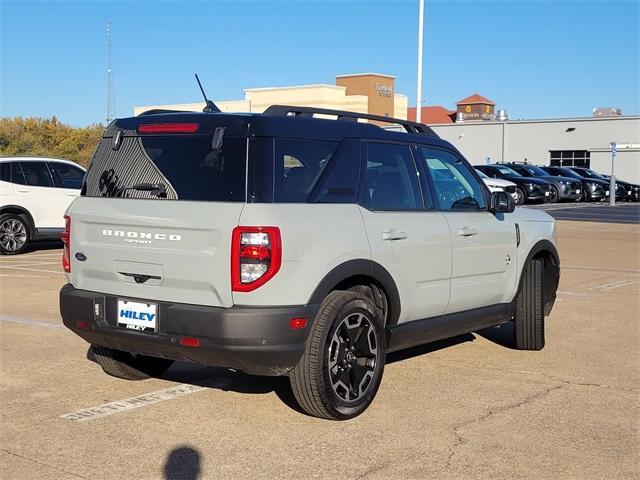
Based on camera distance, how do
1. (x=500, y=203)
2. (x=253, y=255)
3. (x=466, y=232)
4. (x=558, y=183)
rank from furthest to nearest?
(x=558, y=183)
(x=500, y=203)
(x=466, y=232)
(x=253, y=255)

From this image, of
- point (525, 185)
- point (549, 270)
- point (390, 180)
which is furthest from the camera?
point (525, 185)

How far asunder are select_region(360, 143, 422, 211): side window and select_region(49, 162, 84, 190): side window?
10820 mm

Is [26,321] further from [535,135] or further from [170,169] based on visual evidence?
[535,135]

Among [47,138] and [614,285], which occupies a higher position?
[47,138]

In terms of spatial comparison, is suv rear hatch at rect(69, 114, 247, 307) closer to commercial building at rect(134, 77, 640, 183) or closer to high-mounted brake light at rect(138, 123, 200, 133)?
high-mounted brake light at rect(138, 123, 200, 133)

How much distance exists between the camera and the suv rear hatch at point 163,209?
5.26 m

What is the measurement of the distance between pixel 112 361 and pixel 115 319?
1004 mm

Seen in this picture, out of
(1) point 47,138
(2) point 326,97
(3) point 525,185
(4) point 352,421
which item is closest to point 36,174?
(4) point 352,421

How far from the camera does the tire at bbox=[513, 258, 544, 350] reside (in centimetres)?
773

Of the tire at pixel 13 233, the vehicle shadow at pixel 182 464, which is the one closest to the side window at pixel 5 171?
the tire at pixel 13 233

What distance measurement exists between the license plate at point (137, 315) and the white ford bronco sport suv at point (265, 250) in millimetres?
12

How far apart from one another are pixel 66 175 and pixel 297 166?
11653 mm

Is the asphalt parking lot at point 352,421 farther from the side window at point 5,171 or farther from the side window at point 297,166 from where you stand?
the side window at point 5,171

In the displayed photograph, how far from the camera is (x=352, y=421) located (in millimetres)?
5648
